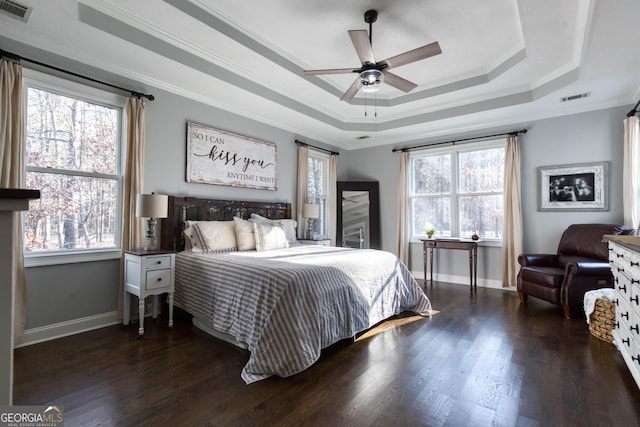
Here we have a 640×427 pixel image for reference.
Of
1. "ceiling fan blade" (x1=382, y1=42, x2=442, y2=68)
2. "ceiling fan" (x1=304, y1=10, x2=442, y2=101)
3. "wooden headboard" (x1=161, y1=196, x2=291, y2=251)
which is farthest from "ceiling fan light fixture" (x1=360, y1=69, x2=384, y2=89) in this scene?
"wooden headboard" (x1=161, y1=196, x2=291, y2=251)

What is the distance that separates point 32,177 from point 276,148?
306 cm

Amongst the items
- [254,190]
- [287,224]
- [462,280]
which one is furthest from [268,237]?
[462,280]

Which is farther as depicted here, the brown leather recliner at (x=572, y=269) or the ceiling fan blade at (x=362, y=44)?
the brown leather recliner at (x=572, y=269)

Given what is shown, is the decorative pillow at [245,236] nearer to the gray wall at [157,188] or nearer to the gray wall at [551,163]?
the gray wall at [157,188]

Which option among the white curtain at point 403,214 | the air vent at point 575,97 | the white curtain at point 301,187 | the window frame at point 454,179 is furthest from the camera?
the white curtain at point 403,214

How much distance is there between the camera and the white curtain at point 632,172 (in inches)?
150

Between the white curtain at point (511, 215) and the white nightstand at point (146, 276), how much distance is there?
467cm

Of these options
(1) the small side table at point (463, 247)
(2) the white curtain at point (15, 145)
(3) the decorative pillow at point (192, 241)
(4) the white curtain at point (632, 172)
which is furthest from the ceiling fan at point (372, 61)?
(4) the white curtain at point (632, 172)

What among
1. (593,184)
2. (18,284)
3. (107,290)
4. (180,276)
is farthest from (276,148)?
(593,184)

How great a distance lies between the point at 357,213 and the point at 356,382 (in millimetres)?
4367

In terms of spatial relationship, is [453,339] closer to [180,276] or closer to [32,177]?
[180,276]

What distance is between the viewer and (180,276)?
3.20 m

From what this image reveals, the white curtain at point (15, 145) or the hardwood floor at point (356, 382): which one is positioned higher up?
the white curtain at point (15, 145)

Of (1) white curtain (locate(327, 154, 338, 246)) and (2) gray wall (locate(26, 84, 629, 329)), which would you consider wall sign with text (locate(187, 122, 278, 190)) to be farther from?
(1) white curtain (locate(327, 154, 338, 246))
